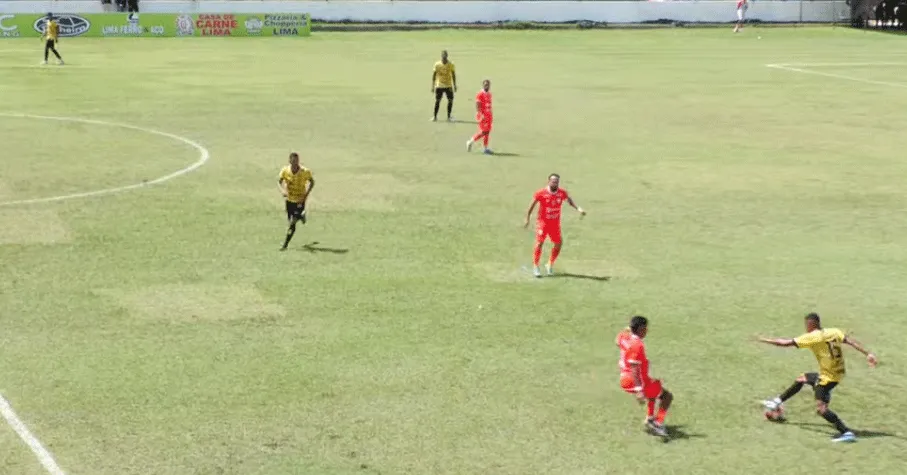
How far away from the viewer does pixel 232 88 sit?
186 feet

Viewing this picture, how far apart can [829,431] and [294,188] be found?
13.0 metres

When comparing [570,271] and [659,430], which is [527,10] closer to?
[570,271]

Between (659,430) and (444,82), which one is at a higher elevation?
(444,82)

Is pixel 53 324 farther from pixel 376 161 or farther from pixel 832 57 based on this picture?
pixel 832 57

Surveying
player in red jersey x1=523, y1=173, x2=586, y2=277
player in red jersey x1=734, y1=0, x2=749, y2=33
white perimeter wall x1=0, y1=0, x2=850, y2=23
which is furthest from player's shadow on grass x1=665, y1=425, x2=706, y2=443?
player in red jersey x1=734, y1=0, x2=749, y2=33

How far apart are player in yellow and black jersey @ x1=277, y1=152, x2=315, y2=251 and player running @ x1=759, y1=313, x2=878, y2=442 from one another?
12.4m

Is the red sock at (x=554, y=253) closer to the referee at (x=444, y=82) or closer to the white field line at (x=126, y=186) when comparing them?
the white field line at (x=126, y=186)

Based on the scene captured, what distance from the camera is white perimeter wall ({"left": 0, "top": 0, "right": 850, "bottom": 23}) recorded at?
3765 inches

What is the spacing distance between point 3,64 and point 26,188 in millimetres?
35704

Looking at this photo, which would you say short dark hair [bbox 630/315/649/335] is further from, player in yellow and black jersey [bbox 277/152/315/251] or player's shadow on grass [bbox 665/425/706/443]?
player in yellow and black jersey [bbox 277/152/315/251]

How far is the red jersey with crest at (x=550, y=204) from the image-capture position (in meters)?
23.9

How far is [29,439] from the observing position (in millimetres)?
16188

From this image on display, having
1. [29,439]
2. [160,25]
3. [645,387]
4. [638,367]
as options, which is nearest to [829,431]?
[645,387]

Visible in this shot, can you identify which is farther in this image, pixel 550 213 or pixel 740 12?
pixel 740 12
